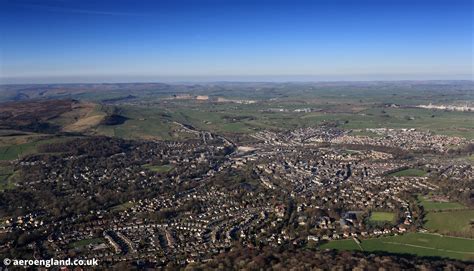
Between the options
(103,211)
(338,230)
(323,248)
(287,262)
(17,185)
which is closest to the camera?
(287,262)

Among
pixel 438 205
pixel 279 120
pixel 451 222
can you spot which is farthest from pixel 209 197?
pixel 279 120

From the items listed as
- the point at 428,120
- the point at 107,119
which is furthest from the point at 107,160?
the point at 428,120

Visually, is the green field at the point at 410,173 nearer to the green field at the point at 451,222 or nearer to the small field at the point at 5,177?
the green field at the point at 451,222

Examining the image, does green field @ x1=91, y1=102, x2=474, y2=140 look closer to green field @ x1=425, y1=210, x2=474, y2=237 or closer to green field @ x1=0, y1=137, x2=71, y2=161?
green field @ x1=0, y1=137, x2=71, y2=161

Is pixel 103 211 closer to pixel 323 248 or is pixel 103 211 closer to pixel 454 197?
pixel 323 248

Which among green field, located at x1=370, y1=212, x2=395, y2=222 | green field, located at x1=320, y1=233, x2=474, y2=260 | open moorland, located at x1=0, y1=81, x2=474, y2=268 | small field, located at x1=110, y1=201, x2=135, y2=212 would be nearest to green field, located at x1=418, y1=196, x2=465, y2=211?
open moorland, located at x1=0, y1=81, x2=474, y2=268

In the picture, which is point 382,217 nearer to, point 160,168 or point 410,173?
point 410,173

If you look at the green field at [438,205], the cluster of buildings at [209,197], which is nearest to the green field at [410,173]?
the cluster of buildings at [209,197]
